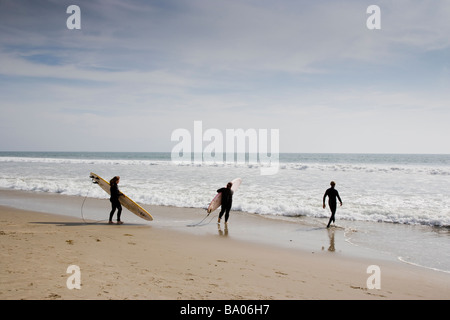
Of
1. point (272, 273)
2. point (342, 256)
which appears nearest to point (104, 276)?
point (272, 273)

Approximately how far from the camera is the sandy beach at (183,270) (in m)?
4.62

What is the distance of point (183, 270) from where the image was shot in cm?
589

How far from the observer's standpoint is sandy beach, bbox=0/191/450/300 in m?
4.62

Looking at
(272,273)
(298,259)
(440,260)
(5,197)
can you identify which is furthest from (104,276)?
(5,197)

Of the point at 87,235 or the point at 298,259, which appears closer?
the point at 298,259

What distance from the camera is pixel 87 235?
8.73 metres

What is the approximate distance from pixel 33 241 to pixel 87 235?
155cm

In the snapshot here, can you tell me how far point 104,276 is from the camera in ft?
16.7
